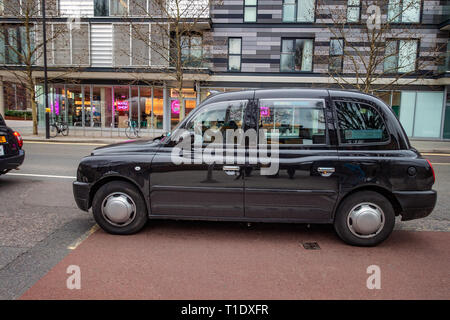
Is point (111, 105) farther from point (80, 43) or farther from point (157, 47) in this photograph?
point (157, 47)

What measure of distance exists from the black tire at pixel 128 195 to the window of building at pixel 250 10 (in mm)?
20681

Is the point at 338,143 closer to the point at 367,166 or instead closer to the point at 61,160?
the point at 367,166

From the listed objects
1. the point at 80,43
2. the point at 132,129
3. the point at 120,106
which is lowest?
the point at 132,129

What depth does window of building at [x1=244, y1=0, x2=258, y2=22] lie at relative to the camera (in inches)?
854

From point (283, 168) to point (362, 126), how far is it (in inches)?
44.0

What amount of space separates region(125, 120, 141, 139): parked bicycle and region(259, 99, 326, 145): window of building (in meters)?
18.6

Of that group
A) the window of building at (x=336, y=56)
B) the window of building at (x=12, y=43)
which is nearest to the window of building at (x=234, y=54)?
the window of building at (x=336, y=56)

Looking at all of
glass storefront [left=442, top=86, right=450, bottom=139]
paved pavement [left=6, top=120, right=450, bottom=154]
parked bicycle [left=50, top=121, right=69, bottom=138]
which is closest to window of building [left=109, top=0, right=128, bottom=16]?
paved pavement [left=6, top=120, right=450, bottom=154]

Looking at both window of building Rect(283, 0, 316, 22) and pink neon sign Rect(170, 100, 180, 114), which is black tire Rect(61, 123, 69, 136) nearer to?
pink neon sign Rect(170, 100, 180, 114)

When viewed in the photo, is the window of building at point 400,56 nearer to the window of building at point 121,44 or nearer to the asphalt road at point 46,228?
the asphalt road at point 46,228

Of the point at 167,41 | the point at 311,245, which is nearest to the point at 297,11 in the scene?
the point at 167,41

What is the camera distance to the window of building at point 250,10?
21.7m

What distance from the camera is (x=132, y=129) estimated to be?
22.0 meters

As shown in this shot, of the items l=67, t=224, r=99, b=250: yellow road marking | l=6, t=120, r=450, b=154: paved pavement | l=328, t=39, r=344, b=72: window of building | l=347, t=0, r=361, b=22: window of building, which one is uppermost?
l=347, t=0, r=361, b=22: window of building
